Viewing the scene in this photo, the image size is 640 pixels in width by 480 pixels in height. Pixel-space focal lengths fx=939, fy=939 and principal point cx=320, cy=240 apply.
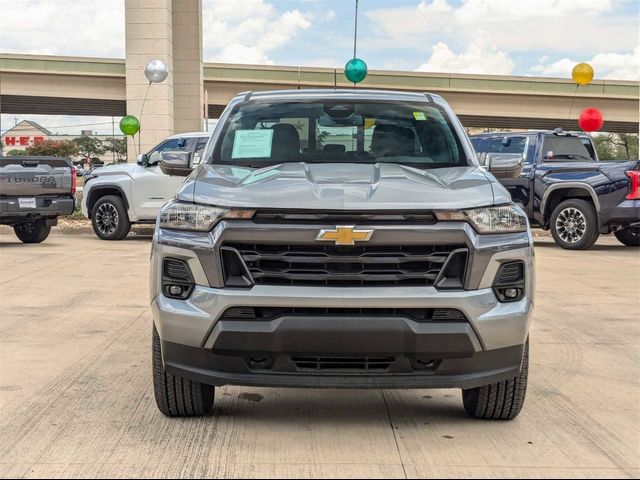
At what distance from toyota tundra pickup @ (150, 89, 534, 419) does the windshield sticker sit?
903 millimetres

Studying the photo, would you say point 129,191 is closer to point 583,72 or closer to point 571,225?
point 571,225

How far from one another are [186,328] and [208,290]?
0.74 feet

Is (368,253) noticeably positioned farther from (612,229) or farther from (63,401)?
(612,229)

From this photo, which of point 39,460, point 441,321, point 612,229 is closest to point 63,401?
point 39,460

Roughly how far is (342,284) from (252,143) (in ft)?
5.43

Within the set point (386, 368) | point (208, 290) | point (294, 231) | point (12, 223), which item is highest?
point (294, 231)

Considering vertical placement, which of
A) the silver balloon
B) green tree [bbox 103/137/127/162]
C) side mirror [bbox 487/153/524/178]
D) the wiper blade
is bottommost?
green tree [bbox 103/137/127/162]

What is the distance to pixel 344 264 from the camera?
455 cm

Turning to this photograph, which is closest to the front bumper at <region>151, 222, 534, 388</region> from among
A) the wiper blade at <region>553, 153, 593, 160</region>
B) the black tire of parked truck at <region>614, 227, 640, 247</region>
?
the wiper blade at <region>553, 153, 593, 160</region>

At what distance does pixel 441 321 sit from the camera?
451 centimetres

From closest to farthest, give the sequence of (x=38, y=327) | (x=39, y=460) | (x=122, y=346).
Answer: (x=39, y=460) < (x=122, y=346) < (x=38, y=327)

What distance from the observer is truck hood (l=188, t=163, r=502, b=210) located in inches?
180

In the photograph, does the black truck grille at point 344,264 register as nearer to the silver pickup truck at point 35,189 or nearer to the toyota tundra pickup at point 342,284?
the toyota tundra pickup at point 342,284

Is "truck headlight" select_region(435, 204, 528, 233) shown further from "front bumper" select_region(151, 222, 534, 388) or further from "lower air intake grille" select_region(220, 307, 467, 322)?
"lower air intake grille" select_region(220, 307, 467, 322)
